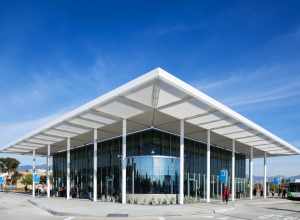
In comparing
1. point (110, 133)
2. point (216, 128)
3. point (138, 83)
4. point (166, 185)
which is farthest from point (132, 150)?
point (138, 83)

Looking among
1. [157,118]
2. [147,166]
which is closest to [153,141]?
[147,166]

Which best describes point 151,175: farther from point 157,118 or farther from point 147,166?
point 157,118

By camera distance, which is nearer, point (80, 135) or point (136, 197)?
point (136, 197)

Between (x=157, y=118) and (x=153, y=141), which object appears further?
(x=153, y=141)

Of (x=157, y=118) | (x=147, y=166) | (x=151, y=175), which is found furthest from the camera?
(x=147, y=166)

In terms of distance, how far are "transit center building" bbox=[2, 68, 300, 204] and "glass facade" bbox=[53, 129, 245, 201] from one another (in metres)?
0.08

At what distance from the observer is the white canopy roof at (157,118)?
72.0 feet

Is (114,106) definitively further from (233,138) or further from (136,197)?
(233,138)

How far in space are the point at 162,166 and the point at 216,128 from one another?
5.63m

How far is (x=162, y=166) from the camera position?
34031 millimetres

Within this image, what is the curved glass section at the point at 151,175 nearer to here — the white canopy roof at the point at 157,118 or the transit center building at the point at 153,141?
the transit center building at the point at 153,141

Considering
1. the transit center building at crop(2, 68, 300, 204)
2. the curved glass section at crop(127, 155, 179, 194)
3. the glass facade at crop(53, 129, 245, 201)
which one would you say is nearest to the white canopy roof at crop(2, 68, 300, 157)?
the transit center building at crop(2, 68, 300, 204)

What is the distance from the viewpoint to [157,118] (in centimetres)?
3111

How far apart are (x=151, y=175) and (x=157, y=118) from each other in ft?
17.3
